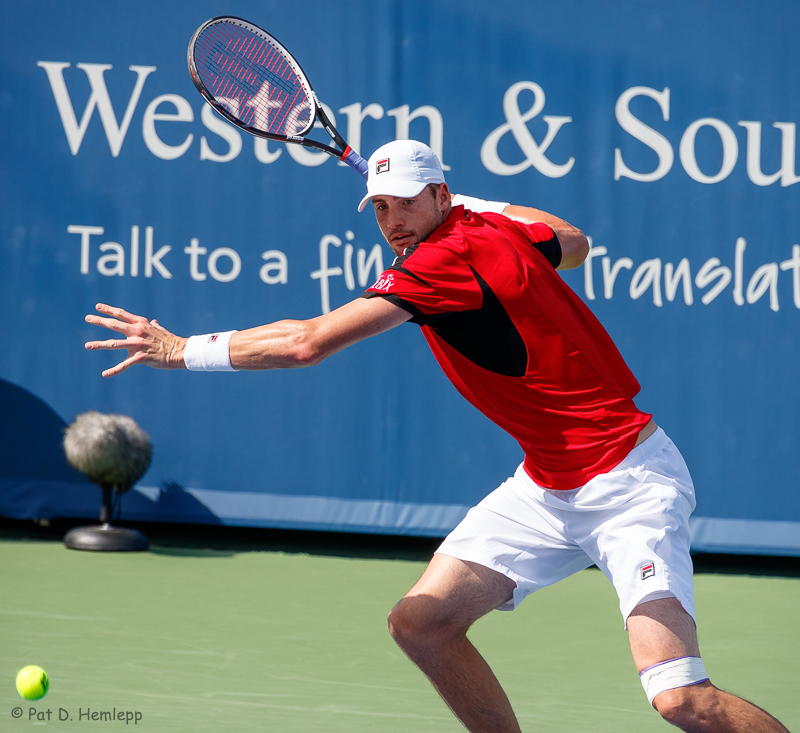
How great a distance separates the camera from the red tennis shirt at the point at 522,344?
2.75 metres

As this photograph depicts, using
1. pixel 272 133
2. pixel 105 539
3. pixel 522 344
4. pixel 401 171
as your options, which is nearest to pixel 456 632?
pixel 522 344

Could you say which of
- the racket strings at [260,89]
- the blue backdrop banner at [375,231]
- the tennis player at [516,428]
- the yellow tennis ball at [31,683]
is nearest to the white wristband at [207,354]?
the tennis player at [516,428]

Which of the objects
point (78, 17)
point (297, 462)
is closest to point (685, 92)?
point (297, 462)

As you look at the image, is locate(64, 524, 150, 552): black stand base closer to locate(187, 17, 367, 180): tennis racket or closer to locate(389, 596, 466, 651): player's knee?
locate(187, 17, 367, 180): tennis racket

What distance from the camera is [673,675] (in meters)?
2.52

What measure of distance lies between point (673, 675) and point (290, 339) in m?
1.17

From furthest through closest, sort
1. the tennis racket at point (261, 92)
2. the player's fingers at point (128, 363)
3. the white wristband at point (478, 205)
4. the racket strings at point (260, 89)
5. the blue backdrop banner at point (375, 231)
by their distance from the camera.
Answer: the blue backdrop banner at point (375, 231)
the racket strings at point (260, 89)
the tennis racket at point (261, 92)
the white wristband at point (478, 205)
the player's fingers at point (128, 363)

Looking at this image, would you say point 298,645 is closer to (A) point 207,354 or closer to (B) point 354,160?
(B) point 354,160

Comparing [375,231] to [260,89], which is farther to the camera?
[375,231]

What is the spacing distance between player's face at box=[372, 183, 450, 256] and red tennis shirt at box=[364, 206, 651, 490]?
84 millimetres

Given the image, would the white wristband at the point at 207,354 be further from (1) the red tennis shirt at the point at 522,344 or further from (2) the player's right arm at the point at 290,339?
(1) the red tennis shirt at the point at 522,344

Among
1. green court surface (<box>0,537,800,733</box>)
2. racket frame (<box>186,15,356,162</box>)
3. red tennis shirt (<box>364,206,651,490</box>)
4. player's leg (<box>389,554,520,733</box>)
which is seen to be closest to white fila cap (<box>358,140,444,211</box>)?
red tennis shirt (<box>364,206,651,490</box>)

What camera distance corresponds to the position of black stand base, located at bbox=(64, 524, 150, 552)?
6242 millimetres

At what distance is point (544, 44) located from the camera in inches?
242
